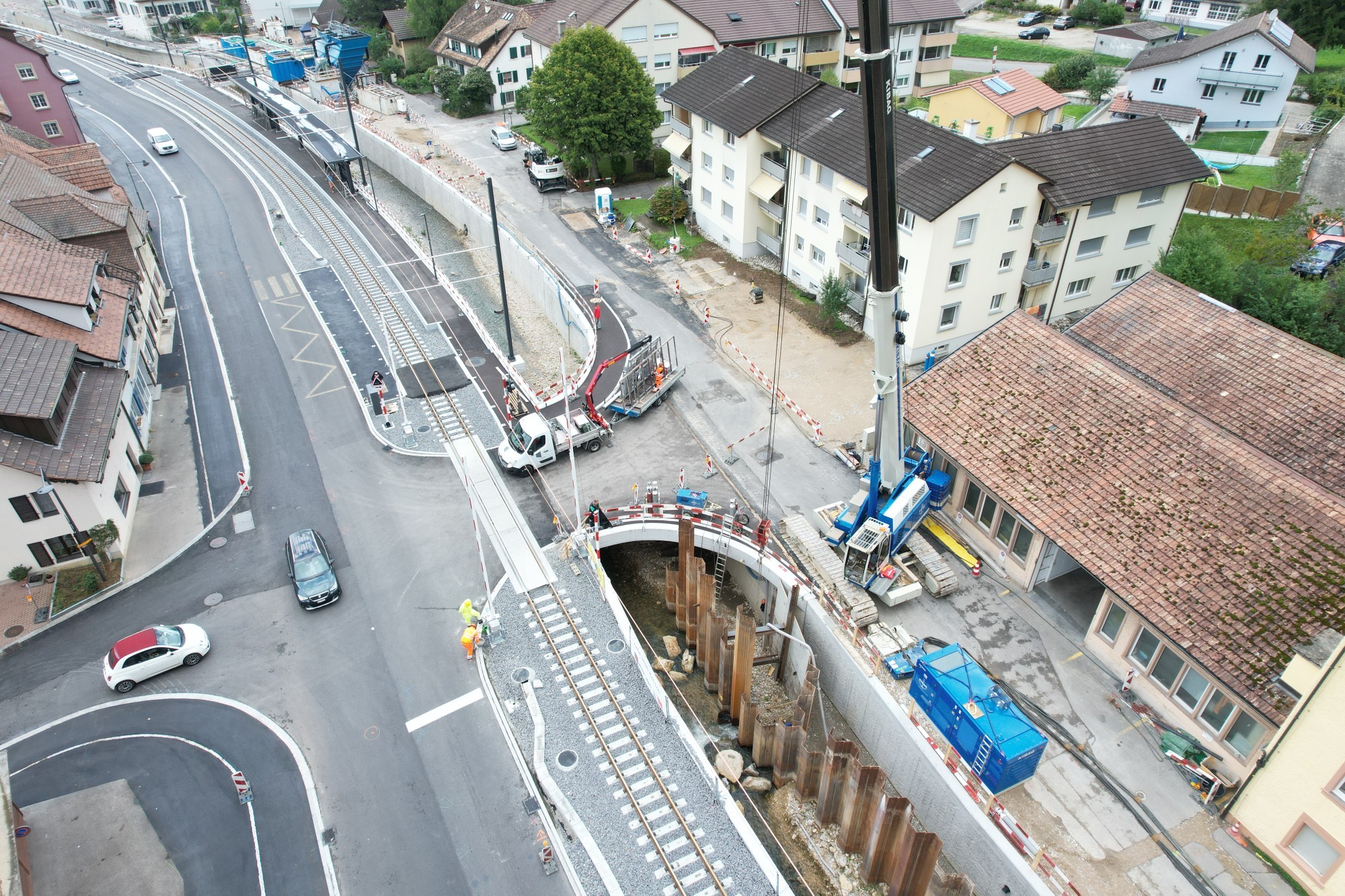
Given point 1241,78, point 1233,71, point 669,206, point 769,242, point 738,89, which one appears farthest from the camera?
point 1233,71

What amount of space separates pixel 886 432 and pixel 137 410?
3557 centimetres

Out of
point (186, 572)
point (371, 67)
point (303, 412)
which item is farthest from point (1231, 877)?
point (371, 67)

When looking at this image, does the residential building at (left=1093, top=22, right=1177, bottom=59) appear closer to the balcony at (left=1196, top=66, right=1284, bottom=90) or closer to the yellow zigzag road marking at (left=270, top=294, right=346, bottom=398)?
the balcony at (left=1196, top=66, right=1284, bottom=90)

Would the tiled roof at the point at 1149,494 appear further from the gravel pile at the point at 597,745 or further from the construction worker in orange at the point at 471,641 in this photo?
the construction worker in orange at the point at 471,641

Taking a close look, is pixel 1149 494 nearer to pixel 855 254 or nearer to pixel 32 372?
pixel 855 254

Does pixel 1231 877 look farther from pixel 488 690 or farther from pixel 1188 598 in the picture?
pixel 488 690

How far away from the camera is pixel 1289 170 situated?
5631cm

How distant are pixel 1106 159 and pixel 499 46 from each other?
6421 centimetres

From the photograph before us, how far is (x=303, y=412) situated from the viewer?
4238 centimetres

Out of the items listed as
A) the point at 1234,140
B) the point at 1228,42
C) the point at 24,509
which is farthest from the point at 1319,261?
the point at 24,509

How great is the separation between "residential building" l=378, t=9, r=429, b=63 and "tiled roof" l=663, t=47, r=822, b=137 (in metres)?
56.7

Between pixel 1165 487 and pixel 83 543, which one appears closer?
pixel 1165 487

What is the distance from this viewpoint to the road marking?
27594mm

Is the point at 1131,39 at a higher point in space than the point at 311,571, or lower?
higher
